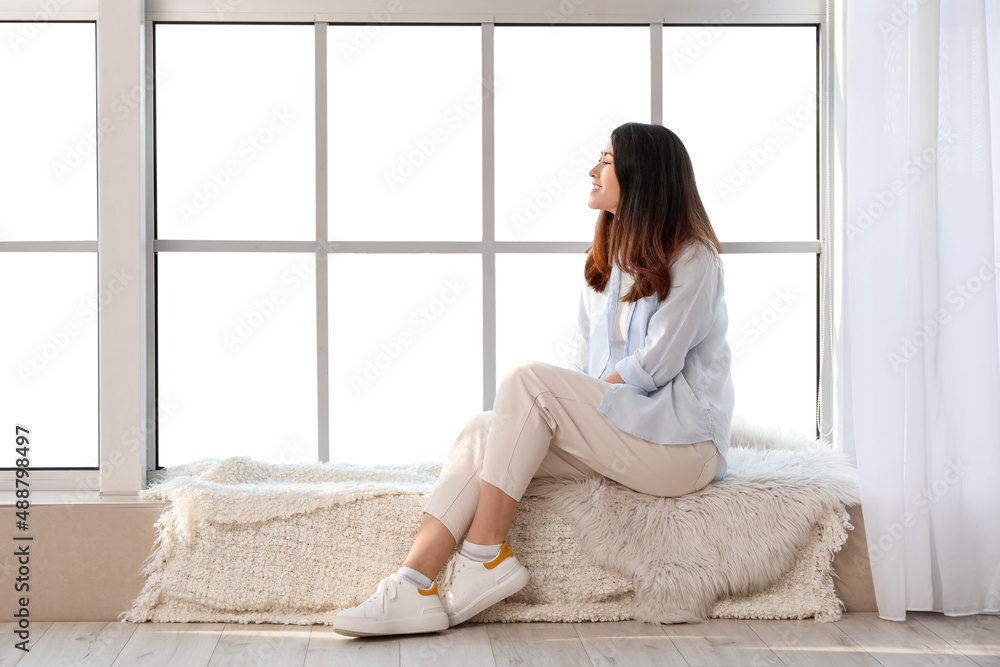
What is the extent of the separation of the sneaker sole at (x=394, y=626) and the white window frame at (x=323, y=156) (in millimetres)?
787

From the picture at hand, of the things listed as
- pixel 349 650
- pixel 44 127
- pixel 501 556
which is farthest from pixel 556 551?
pixel 44 127

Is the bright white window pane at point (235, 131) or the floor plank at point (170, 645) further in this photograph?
the bright white window pane at point (235, 131)

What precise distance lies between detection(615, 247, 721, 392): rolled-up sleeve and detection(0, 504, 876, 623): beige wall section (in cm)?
54

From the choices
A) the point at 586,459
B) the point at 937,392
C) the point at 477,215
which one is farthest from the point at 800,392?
the point at 477,215

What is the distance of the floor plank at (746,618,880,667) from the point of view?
152 cm

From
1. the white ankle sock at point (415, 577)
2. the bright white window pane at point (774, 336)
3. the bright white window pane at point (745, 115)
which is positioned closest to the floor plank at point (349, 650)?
the white ankle sock at point (415, 577)

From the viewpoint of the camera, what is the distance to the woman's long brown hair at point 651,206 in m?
1.87

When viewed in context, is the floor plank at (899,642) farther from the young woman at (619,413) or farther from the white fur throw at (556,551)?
the young woman at (619,413)

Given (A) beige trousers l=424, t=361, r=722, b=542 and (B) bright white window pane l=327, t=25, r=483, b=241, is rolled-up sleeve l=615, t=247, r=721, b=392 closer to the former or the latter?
(A) beige trousers l=424, t=361, r=722, b=542

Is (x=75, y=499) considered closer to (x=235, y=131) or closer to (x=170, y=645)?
(x=170, y=645)

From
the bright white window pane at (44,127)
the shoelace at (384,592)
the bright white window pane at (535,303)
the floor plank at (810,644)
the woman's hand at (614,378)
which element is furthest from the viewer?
the bright white window pane at (535,303)

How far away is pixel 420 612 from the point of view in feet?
5.39

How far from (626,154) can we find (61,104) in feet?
5.21

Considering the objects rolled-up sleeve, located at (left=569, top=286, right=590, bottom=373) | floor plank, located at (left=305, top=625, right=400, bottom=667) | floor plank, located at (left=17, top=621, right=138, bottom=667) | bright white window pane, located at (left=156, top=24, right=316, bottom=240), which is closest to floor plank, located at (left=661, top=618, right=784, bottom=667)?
floor plank, located at (left=305, top=625, right=400, bottom=667)
